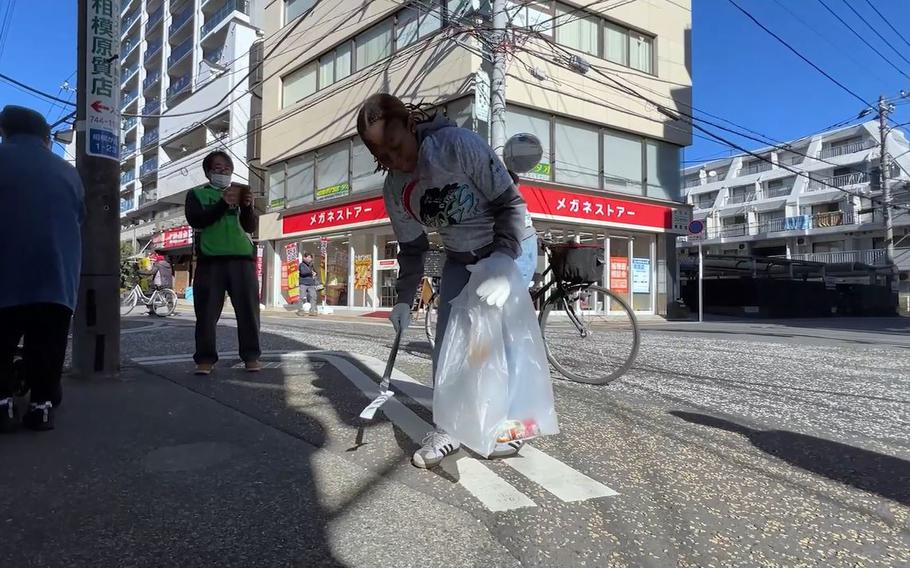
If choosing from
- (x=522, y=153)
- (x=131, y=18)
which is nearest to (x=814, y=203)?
(x=522, y=153)

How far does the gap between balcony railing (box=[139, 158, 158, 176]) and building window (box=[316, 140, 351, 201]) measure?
23.6 m

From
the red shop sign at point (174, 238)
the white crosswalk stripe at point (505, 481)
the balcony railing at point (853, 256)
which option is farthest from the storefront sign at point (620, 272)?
the balcony railing at point (853, 256)

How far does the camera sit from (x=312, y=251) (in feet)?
63.5

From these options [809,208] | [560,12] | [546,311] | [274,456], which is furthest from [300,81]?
[809,208]

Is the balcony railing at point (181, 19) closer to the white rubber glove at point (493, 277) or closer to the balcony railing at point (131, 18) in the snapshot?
the balcony railing at point (131, 18)

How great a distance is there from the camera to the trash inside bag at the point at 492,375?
79.8 inches

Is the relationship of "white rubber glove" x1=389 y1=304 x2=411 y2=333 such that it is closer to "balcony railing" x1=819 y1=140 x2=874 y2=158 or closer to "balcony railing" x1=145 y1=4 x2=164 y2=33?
"balcony railing" x1=145 y1=4 x2=164 y2=33

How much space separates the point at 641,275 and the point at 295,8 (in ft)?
52.9

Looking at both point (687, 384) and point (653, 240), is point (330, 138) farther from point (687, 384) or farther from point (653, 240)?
point (687, 384)

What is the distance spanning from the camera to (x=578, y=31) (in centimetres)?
1589

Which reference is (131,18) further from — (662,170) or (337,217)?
(662,170)

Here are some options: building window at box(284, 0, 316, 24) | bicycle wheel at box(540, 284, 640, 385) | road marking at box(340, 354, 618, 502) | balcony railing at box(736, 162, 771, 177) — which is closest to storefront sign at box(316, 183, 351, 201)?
building window at box(284, 0, 316, 24)

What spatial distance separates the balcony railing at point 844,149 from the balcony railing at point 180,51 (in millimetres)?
50950

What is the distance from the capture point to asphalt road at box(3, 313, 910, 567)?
154 cm
